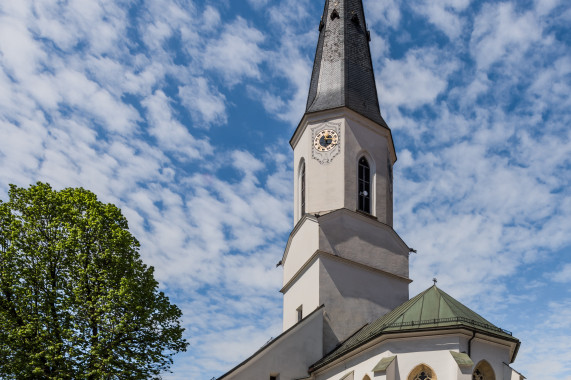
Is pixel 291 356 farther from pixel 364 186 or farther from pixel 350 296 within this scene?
pixel 364 186

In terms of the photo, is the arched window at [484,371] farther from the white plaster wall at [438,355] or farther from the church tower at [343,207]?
the church tower at [343,207]

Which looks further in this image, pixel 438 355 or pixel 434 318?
pixel 434 318

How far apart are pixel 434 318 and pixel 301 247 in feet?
26.3

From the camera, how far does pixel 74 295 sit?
707 inches

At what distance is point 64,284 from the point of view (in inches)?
717

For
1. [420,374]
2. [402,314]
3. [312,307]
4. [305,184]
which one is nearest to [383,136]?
[305,184]

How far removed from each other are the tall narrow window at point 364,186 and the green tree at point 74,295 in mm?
9050

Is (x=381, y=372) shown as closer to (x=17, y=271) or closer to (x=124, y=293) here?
(x=124, y=293)

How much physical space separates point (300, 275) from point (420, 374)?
27.7 ft

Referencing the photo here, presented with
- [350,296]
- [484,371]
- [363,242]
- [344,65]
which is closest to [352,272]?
[350,296]

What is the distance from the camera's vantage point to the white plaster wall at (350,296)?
869 inches

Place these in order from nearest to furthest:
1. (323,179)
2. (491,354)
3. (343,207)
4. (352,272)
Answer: (491,354)
(352,272)
(343,207)
(323,179)

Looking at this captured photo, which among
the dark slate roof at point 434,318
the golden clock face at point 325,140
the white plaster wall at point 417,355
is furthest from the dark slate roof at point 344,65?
the white plaster wall at point 417,355

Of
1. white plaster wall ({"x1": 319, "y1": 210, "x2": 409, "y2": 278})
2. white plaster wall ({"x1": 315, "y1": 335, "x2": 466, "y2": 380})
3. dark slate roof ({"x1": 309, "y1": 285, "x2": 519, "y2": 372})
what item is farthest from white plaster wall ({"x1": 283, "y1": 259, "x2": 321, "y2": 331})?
white plaster wall ({"x1": 315, "y1": 335, "x2": 466, "y2": 380})
